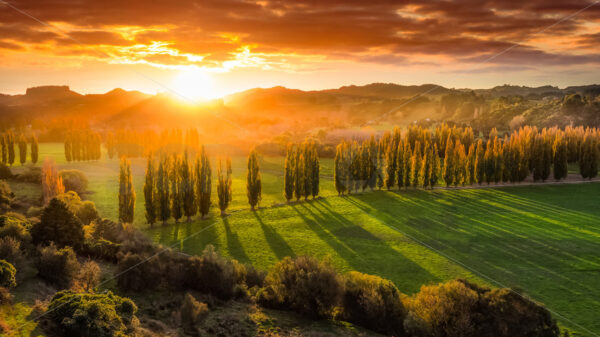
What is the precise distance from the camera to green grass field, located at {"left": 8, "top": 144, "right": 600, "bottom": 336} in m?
26.4

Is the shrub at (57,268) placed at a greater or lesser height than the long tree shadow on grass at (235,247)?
greater

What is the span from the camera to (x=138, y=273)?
19.0m

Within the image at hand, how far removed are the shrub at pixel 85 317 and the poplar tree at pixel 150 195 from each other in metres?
26.6

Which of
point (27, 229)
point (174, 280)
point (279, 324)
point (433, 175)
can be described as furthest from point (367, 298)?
point (433, 175)

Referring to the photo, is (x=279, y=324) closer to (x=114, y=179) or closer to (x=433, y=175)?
(x=433, y=175)

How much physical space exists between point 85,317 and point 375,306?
1268 centimetres

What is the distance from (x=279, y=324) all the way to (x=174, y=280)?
632 cm

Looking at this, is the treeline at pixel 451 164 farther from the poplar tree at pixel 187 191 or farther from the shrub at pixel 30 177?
the shrub at pixel 30 177

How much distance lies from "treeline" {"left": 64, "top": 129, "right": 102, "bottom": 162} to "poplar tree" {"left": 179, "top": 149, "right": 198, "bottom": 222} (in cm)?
5821

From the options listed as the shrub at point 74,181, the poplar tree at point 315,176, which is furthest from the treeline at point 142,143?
the poplar tree at point 315,176

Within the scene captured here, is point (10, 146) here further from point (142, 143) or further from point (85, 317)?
point (85, 317)

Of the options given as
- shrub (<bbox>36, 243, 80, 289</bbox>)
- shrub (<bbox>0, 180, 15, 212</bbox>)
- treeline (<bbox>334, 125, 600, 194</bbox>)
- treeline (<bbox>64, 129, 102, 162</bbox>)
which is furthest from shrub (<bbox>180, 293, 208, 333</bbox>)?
treeline (<bbox>64, 129, 102, 162</bbox>)

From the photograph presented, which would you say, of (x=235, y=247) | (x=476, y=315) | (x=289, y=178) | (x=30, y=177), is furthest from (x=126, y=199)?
(x=476, y=315)

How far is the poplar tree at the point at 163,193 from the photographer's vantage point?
133 feet
